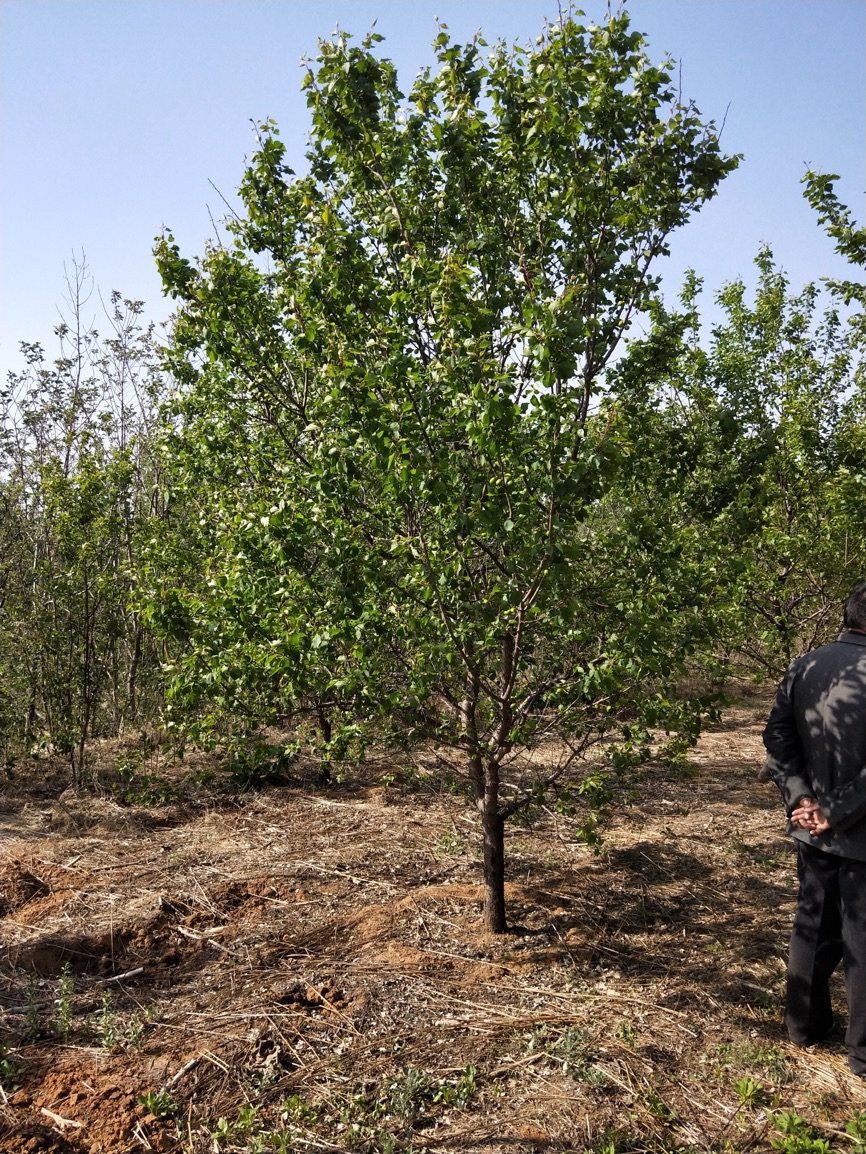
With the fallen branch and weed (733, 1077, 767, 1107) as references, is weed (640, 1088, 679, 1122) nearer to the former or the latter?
weed (733, 1077, 767, 1107)

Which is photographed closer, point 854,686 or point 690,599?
point 854,686

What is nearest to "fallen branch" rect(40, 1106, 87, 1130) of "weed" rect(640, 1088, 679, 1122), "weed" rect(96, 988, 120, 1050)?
"weed" rect(96, 988, 120, 1050)

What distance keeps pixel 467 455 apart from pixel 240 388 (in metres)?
3.29

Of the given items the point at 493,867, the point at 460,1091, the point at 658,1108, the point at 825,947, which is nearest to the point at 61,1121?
the point at 460,1091

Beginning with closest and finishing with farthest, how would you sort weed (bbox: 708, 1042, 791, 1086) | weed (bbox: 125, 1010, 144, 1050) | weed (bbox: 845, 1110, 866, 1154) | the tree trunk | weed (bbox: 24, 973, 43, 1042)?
weed (bbox: 845, 1110, 866, 1154), weed (bbox: 708, 1042, 791, 1086), weed (bbox: 125, 1010, 144, 1050), weed (bbox: 24, 973, 43, 1042), the tree trunk

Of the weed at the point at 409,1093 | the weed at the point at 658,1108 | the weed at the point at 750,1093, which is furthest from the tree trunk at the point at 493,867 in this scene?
the weed at the point at 750,1093

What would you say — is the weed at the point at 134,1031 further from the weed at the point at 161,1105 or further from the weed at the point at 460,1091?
the weed at the point at 460,1091

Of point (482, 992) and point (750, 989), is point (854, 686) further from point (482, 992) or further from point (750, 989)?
point (482, 992)

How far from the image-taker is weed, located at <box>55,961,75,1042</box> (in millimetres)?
4148

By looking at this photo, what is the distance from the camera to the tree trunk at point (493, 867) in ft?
17.0

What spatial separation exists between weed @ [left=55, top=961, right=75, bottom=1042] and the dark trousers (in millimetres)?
3609

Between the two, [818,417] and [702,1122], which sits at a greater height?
[818,417]

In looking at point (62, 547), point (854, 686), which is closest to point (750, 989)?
point (854, 686)

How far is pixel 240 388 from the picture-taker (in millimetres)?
6562
